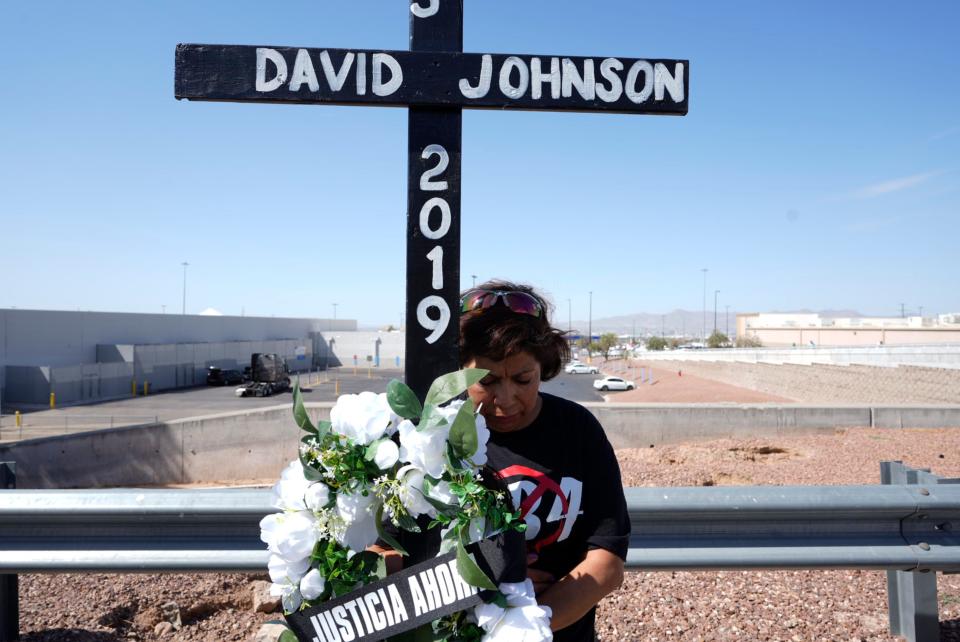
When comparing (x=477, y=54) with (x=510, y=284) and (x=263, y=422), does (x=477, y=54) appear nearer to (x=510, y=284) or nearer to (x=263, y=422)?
(x=510, y=284)

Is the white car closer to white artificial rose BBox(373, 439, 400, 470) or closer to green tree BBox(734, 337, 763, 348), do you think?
white artificial rose BBox(373, 439, 400, 470)

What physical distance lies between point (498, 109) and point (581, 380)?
166ft

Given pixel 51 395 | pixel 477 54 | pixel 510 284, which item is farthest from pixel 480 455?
pixel 51 395

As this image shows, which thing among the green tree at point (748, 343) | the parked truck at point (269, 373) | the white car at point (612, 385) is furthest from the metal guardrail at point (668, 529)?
the green tree at point (748, 343)

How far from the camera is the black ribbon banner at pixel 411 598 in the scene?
140 centimetres

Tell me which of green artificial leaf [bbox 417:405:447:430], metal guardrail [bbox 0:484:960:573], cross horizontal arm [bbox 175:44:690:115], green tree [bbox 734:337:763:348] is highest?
cross horizontal arm [bbox 175:44:690:115]

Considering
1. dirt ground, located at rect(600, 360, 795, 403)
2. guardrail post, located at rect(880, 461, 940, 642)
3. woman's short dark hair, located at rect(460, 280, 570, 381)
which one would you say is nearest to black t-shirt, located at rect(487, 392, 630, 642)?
woman's short dark hair, located at rect(460, 280, 570, 381)

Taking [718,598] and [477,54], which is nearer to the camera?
[477,54]

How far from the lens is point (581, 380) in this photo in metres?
51.8

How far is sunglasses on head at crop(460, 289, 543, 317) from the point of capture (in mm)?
1860

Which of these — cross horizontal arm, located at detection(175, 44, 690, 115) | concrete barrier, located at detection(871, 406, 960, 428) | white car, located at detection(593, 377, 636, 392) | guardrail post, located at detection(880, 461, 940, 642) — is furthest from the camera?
white car, located at detection(593, 377, 636, 392)

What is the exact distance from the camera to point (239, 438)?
47.0 ft

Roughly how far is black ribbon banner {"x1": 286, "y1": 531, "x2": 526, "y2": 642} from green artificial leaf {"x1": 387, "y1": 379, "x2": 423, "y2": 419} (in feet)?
1.07

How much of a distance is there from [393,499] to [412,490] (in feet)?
0.15
